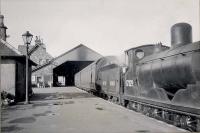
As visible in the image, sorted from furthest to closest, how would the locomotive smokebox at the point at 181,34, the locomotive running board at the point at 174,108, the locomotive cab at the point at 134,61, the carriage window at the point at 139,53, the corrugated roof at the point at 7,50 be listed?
the corrugated roof at the point at 7,50, the carriage window at the point at 139,53, the locomotive cab at the point at 134,61, the locomotive smokebox at the point at 181,34, the locomotive running board at the point at 174,108

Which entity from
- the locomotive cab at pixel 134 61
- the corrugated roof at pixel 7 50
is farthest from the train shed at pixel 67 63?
the locomotive cab at pixel 134 61

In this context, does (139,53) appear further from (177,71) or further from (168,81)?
(177,71)

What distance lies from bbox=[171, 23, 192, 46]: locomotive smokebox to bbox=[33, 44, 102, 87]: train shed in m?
44.2

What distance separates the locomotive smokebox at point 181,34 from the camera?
435 inches

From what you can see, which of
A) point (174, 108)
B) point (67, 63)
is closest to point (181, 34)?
point (174, 108)

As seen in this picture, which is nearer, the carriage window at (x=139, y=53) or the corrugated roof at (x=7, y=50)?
the carriage window at (x=139, y=53)

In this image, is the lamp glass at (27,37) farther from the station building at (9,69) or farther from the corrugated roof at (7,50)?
the corrugated roof at (7,50)

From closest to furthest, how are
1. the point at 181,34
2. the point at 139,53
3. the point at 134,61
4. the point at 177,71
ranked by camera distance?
the point at 177,71 → the point at 181,34 → the point at 134,61 → the point at 139,53

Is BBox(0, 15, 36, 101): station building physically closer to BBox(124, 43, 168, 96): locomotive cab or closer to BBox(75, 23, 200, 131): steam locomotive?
BBox(75, 23, 200, 131): steam locomotive

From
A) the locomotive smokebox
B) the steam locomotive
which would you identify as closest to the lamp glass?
the steam locomotive

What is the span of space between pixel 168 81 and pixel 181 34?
8.11 feet

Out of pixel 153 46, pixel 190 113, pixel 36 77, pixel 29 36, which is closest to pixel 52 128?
pixel 190 113

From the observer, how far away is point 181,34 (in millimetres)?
11117

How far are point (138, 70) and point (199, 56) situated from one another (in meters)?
5.70
